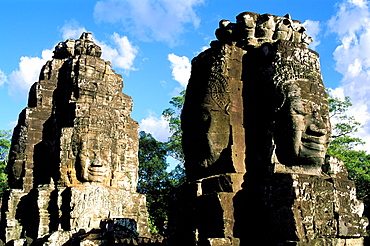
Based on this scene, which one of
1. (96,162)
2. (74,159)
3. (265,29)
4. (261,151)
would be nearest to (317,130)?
(261,151)

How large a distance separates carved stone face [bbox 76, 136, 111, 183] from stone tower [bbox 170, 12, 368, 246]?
263 inches

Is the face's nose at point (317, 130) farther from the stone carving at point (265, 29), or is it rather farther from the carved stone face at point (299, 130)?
the stone carving at point (265, 29)

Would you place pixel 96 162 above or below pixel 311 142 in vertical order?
above

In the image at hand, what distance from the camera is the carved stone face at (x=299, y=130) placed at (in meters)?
5.30

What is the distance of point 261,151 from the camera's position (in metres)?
5.65

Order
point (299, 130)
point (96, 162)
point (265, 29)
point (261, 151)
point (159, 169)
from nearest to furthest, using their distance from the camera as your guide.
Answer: point (299, 130), point (261, 151), point (265, 29), point (96, 162), point (159, 169)

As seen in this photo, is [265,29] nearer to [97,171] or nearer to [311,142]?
[311,142]

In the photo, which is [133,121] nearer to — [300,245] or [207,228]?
[207,228]

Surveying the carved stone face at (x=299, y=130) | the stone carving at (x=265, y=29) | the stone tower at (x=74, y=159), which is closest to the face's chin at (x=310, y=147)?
the carved stone face at (x=299, y=130)

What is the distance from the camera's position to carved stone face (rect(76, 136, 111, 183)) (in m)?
12.4

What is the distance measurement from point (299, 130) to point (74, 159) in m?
8.70

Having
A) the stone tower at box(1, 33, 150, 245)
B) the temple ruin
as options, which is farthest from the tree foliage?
the temple ruin

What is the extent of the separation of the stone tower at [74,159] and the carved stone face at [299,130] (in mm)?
5535

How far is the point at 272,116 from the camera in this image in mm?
5523
